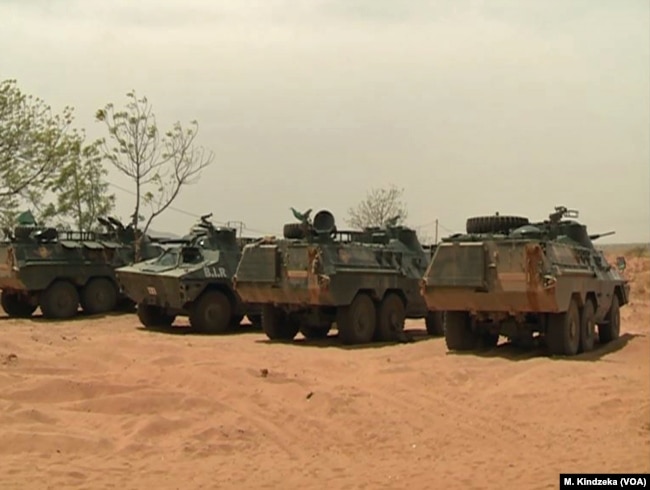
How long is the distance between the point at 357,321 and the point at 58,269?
25.3 ft

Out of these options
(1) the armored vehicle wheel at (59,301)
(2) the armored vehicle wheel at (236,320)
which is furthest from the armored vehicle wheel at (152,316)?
(1) the armored vehicle wheel at (59,301)

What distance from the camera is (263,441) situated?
7367mm

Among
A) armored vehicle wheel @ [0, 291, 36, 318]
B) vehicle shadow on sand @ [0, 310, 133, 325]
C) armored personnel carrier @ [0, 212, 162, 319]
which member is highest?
armored personnel carrier @ [0, 212, 162, 319]

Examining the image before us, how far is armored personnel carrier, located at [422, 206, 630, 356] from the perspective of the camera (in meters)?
12.0

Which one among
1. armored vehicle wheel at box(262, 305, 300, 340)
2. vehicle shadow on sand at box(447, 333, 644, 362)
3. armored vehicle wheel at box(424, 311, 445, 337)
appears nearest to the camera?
vehicle shadow on sand at box(447, 333, 644, 362)

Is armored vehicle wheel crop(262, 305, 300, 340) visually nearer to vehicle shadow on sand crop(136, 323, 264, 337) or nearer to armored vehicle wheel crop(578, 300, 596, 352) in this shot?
vehicle shadow on sand crop(136, 323, 264, 337)

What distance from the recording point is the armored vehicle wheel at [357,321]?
1447 cm

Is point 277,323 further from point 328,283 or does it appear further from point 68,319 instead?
point 68,319

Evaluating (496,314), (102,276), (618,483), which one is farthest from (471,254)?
(102,276)

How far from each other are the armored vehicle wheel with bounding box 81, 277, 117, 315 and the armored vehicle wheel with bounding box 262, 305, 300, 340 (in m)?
6.05

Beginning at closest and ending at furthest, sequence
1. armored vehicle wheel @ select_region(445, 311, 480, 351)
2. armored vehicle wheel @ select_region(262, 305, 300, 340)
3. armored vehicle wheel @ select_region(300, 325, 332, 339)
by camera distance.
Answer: armored vehicle wheel @ select_region(445, 311, 480, 351) → armored vehicle wheel @ select_region(262, 305, 300, 340) → armored vehicle wheel @ select_region(300, 325, 332, 339)

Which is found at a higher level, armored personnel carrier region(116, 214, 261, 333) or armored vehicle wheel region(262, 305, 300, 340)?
armored personnel carrier region(116, 214, 261, 333)

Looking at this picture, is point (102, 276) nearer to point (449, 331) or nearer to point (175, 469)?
point (449, 331)

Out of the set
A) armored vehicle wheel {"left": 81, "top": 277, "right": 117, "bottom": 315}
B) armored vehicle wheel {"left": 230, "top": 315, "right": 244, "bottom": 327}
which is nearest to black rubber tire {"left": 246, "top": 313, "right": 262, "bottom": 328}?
armored vehicle wheel {"left": 230, "top": 315, "right": 244, "bottom": 327}
